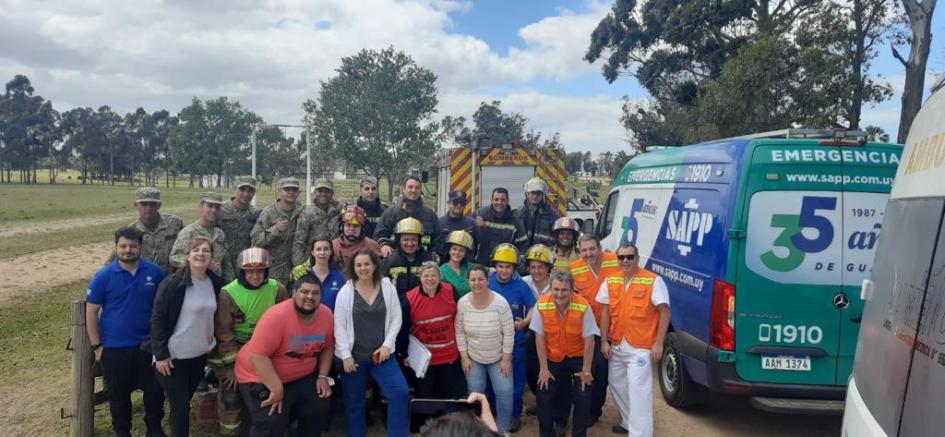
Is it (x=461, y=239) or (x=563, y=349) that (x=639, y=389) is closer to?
(x=563, y=349)

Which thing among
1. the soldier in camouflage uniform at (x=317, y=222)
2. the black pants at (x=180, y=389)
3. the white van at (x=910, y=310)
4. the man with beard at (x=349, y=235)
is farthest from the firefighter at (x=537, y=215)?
the white van at (x=910, y=310)

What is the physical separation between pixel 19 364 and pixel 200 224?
9.35 ft

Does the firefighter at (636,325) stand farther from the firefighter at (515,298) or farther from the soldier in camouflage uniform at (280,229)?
the soldier in camouflage uniform at (280,229)

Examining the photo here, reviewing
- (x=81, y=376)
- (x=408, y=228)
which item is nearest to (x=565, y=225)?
(x=408, y=228)

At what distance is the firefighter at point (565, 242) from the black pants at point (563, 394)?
1219 mm

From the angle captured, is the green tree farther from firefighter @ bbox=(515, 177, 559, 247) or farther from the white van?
the white van

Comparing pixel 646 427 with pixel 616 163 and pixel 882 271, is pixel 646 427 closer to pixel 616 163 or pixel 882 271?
pixel 882 271

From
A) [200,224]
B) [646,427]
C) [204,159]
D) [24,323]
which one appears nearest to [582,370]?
[646,427]

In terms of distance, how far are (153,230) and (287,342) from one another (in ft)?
7.55

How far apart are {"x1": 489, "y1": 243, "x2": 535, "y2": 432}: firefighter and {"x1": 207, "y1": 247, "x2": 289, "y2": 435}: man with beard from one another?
1762mm

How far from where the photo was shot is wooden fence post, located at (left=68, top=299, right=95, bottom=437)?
4.34 metres

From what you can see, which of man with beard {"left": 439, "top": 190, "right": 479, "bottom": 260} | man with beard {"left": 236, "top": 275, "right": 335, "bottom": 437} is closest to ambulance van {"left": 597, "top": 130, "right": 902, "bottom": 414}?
man with beard {"left": 439, "top": 190, "right": 479, "bottom": 260}

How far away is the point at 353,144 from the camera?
22391 mm

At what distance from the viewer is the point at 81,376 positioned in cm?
444
